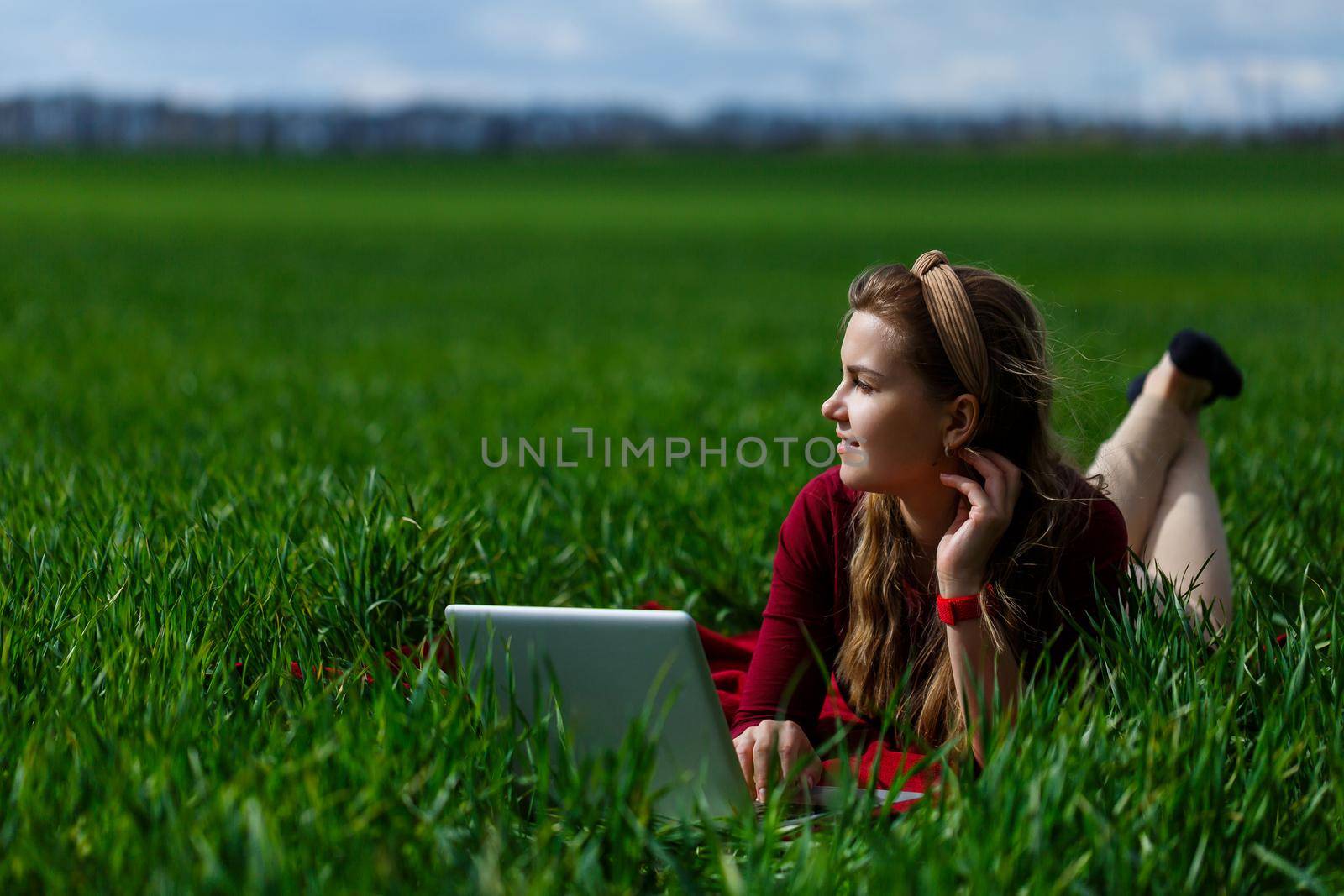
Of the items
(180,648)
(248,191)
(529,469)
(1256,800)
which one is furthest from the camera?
(248,191)


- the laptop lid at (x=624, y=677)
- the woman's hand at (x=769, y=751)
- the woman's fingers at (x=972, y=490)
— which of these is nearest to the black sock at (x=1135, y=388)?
the woman's fingers at (x=972, y=490)

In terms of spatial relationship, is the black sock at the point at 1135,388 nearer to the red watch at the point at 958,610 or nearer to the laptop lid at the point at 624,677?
the red watch at the point at 958,610

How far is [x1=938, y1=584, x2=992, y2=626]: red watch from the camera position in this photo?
2.56 metres

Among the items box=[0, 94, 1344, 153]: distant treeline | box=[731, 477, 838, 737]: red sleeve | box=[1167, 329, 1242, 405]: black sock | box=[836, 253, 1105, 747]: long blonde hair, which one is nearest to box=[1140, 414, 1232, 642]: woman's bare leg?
box=[1167, 329, 1242, 405]: black sock

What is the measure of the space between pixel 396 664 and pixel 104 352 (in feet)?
27.7

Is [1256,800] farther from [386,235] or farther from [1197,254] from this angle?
[386,235]

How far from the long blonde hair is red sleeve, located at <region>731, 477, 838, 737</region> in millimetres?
68

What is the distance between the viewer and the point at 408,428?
23.9 feet

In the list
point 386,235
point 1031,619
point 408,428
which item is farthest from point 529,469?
point 386,235

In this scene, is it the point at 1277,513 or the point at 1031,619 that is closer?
the point at 1031,619

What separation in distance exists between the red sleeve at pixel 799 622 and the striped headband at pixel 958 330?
47 cm

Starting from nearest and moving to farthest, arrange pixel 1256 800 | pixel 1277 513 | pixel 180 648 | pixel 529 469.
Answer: pixel 1256 800
pixel 180 648
pixel 1277 513
pixel 529 469

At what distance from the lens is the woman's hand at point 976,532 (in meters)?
2.58

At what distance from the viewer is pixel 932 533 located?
2.83m
